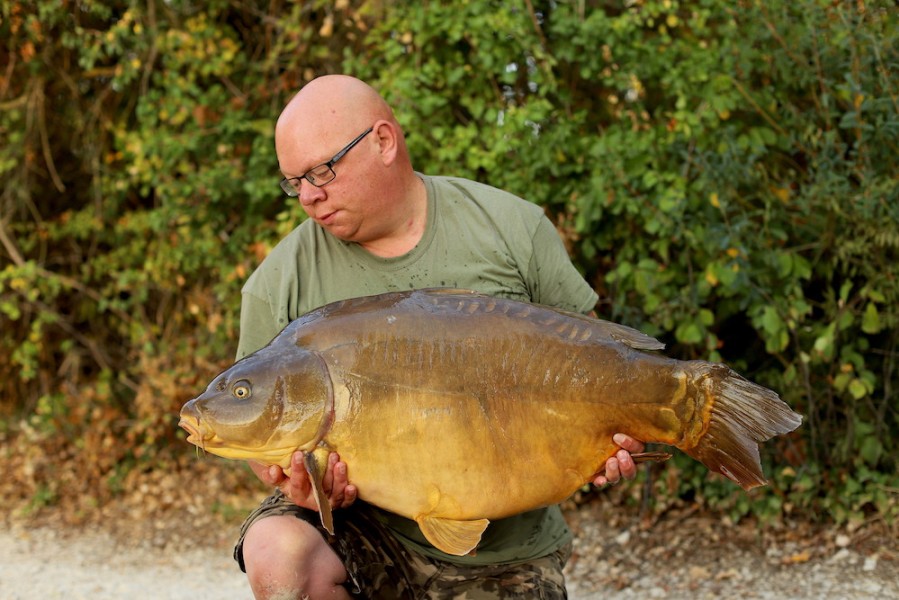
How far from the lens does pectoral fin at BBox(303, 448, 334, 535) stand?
83.1 inches

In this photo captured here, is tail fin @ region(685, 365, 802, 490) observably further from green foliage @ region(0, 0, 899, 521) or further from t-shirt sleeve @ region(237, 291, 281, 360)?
green foliage @ region(0, 0, 899, 521)

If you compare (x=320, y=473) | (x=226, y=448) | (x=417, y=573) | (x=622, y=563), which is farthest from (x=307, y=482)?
(x=622, y=563)

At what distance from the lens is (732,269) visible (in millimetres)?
3637

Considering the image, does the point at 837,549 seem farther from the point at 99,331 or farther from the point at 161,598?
the point at 99,331

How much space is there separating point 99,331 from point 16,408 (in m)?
0.74

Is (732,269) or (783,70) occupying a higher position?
(783,70)

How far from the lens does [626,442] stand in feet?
7.16

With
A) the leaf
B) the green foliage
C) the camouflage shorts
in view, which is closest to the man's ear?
the camouflage shorts

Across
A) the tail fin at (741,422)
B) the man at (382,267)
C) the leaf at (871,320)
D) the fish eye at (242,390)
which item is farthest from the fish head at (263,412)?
the leaf at (871,320)

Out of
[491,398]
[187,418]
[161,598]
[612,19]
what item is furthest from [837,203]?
[161,598]

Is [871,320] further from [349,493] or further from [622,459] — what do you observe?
[349,493]

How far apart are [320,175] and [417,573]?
971 mm

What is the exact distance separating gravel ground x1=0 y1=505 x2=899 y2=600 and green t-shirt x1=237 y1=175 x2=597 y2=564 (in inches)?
56.6

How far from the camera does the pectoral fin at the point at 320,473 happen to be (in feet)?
6.93
